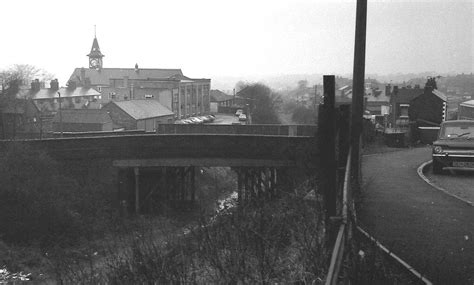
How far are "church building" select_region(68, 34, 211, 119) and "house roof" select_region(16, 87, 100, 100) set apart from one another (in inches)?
44.5

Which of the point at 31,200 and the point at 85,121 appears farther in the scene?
the point at 85,121

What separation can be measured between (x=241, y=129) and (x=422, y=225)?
71.7 ft

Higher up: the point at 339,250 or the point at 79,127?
the point at 339,250

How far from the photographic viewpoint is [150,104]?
4431cm

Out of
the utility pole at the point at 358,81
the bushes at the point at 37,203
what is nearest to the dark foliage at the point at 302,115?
the bushes at the point at 37,203

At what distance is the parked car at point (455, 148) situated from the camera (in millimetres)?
10445

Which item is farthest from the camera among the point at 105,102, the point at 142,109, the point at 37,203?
the point at 105,102

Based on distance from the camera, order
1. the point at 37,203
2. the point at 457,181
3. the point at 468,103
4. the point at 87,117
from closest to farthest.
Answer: the point at 457,181 < the point at 37,203 < the point at 468,103 < the point at 87,117

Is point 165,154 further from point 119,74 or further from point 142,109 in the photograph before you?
point 119,74

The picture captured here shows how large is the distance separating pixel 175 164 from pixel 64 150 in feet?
15.4

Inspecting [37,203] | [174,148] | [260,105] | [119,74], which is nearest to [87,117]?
[174,148]

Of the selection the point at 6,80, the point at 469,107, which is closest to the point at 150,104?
the point at 6,80

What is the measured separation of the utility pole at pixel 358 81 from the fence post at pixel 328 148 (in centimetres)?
355

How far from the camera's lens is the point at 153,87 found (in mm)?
52781
